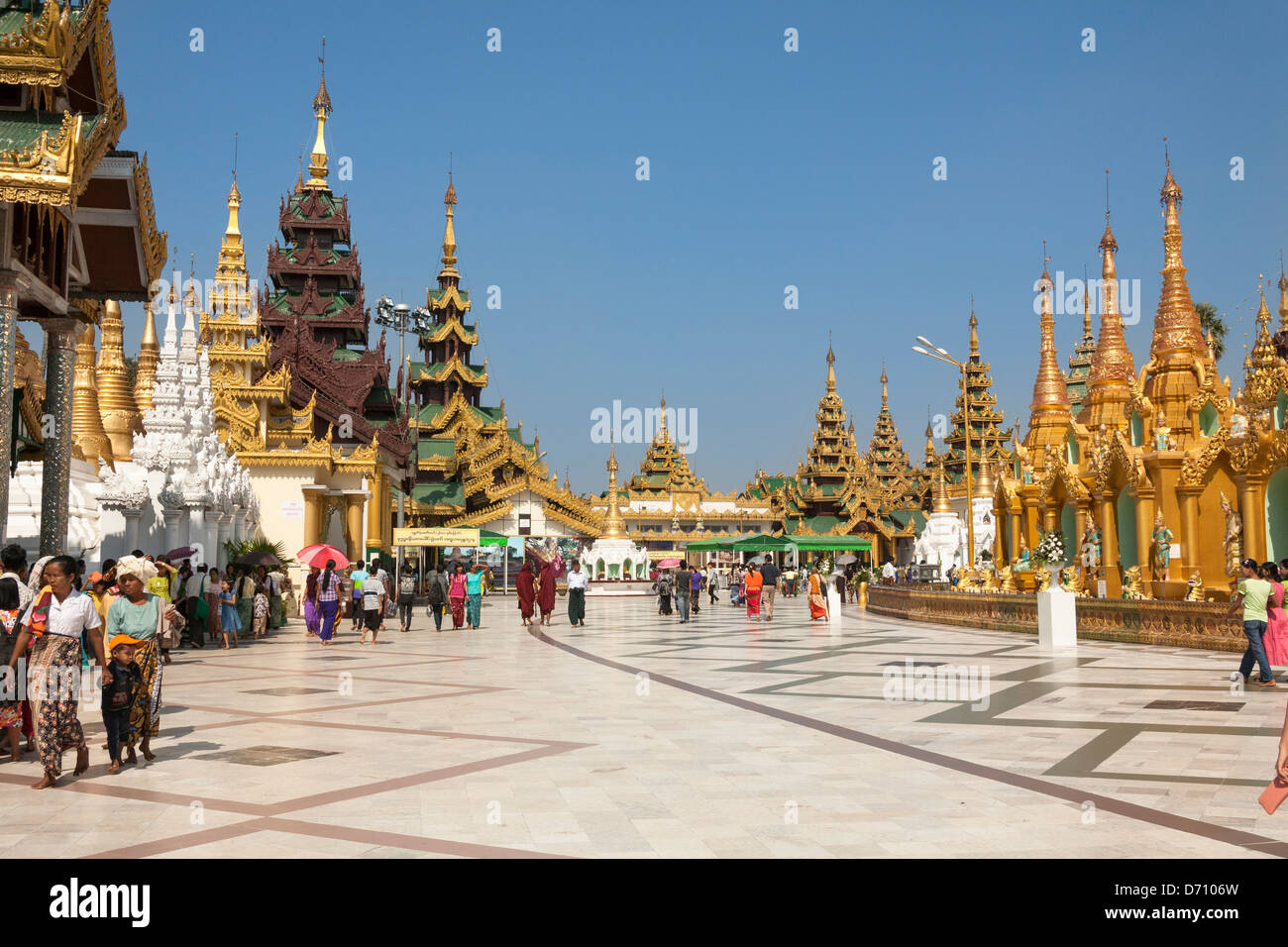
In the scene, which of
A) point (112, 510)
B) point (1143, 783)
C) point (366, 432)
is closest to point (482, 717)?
point (1143, 783)

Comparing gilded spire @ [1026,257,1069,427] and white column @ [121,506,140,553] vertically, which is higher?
gilded spire @ [1026,257,1069,427]

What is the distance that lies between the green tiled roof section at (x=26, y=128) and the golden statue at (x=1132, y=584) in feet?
64.3

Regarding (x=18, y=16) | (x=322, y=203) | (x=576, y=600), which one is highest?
(x=322, y=203)

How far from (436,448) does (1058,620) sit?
145 ft

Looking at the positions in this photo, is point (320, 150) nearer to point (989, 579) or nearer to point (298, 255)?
point (298, 255)

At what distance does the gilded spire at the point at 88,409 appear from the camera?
26.0 m

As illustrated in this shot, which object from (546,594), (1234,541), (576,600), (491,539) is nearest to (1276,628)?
(1234,541)

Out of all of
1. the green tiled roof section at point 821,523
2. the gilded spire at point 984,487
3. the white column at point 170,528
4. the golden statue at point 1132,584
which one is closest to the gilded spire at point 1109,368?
the golden statue at point 1132,584

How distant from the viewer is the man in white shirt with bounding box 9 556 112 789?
7418 mm

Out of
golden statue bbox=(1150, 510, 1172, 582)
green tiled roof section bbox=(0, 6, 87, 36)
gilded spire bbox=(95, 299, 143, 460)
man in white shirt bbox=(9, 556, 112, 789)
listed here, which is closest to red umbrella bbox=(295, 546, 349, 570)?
gilded spire bbox=(95, 299, 143, 460)

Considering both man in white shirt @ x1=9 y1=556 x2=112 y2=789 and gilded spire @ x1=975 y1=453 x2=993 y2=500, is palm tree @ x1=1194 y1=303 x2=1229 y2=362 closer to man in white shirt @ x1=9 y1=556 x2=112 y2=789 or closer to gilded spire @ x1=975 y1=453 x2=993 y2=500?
gilded spire @ x1=975 y1=453 x2=993 y2=500

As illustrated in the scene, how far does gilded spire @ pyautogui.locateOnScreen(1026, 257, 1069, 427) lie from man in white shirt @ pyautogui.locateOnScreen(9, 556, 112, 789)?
2801 centimetres

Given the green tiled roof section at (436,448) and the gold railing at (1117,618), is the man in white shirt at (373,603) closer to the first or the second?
the gold railing at (1117,618)

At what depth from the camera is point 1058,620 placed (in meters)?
18.0
